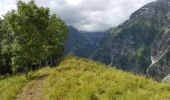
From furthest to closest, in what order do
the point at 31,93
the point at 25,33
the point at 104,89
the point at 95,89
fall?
the point at 25,33
the point at 31,93
the point at 104,89
the point at 95,89

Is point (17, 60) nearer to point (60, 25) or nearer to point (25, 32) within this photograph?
point (25, 32)

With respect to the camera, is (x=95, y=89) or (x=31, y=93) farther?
(x=31, y=93)

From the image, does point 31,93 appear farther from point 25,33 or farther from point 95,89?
point 25,33

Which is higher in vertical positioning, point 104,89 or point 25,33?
point 25,33

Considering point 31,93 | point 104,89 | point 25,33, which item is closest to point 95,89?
point 104,89

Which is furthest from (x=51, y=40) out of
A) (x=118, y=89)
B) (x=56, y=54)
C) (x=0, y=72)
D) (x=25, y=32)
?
(x=118, y=89)

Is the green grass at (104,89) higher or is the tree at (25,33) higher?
the tree at (25,33)

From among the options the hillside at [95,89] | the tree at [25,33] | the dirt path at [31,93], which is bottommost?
the dirt path at [31,93]

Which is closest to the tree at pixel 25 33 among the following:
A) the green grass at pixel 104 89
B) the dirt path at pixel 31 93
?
the dirt path at pixel 31 93

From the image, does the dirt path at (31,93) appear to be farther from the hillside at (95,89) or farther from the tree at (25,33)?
the tree at (25,33)

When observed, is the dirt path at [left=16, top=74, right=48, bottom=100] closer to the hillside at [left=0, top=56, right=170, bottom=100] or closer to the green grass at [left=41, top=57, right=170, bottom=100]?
the hillside at [left=0, top=56, right=170, bottom=100]

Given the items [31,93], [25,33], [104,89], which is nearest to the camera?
[104,89]

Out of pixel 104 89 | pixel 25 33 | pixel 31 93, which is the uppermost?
pixel 25 33

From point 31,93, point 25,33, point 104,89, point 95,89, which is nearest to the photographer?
point 95,89
